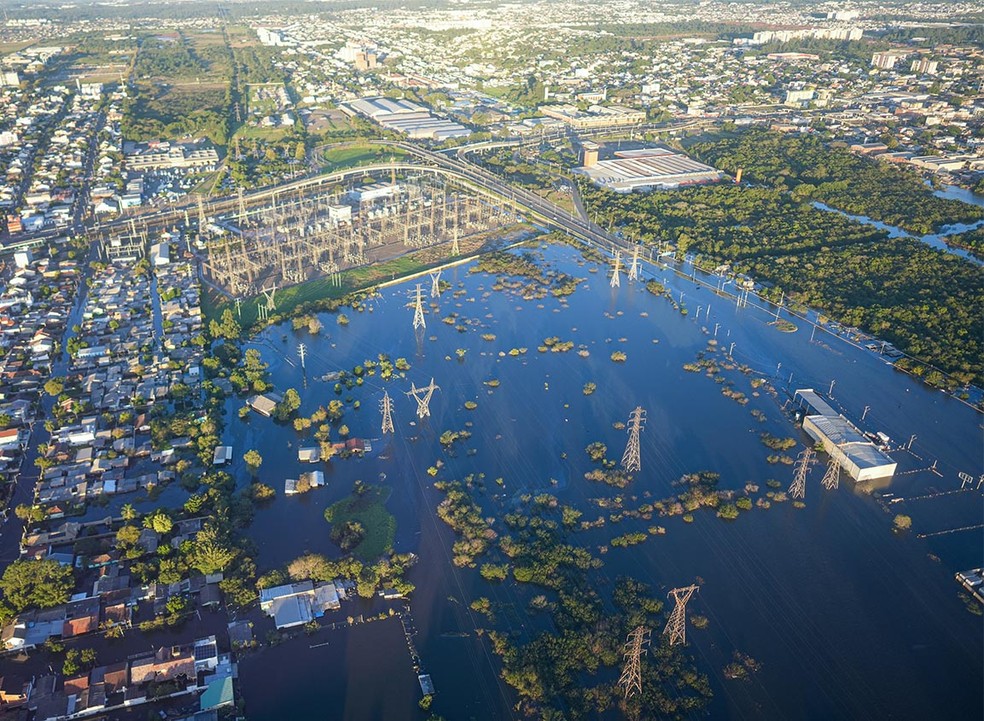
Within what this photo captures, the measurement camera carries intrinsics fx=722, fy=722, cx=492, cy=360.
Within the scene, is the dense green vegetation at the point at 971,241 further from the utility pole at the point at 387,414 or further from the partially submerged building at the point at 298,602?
the partially submerged building at the point at 298,602

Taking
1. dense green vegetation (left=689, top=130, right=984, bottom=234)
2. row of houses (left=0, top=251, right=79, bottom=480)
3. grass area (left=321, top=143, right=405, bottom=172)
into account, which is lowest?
grass area (left=321, top=143, right=405, bottom=172)

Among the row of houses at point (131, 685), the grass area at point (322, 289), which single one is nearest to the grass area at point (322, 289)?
the grass area at point (322, 289)

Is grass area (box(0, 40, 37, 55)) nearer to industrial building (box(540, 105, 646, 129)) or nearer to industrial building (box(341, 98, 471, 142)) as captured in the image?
industrial building (box(341, 98, 471, 142))

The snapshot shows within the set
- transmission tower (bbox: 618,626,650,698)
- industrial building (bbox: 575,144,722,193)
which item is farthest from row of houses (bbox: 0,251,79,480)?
industrial building (bbox: 575,144,722,193)

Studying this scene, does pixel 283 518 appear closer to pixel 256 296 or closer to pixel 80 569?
pixel 80 569

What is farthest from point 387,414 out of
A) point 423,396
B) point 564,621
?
point 564,621

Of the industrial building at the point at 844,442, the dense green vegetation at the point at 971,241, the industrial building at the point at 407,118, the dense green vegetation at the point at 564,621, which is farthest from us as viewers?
the industrial building at the point at 407,118
